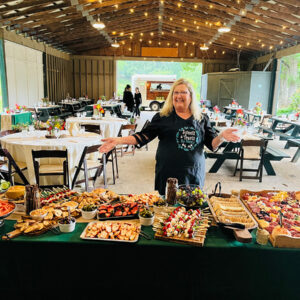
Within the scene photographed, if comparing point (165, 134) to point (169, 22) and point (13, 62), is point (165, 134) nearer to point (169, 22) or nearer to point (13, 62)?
point (13, 62)

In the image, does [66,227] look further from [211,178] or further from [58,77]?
[58,77]

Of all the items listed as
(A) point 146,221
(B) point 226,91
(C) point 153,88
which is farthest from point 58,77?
(A) point 146,221

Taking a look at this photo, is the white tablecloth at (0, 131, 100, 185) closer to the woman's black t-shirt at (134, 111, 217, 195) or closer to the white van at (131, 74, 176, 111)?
the woman's black t-shirt at (134, 111, 217, 195)

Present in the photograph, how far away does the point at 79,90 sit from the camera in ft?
62.6

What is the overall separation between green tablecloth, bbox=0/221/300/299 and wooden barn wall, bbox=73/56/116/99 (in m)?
17.8

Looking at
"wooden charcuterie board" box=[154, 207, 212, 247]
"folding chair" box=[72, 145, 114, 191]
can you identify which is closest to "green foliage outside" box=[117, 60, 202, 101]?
"folding chair" box=[72, 145, 114, 191]

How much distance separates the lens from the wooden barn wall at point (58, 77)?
1511cm

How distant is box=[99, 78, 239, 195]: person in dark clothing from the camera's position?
8.21 feet

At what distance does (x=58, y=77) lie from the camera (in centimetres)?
1647

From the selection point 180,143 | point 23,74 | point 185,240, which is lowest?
point 185,240

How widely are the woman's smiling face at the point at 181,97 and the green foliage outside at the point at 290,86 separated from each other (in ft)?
60.1

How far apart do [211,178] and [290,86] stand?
17.0m

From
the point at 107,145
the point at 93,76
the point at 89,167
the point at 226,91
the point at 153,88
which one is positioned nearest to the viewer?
the point at 107,145

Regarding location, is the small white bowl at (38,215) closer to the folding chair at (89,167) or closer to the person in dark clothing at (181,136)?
the person in dark clothing at (181,136)
